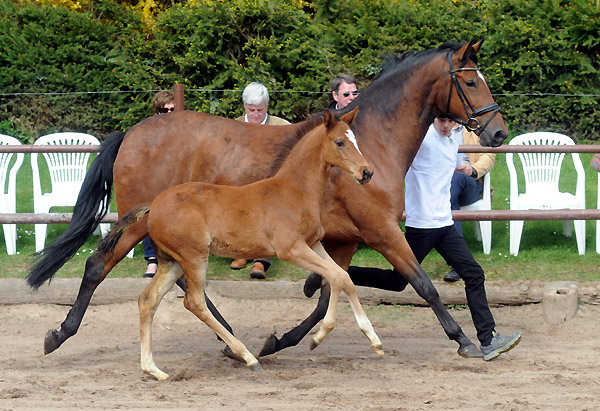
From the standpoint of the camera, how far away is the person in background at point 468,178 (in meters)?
7.53

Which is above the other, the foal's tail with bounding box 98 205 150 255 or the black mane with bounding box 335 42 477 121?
the black mane with bounding box 335 42 477 121

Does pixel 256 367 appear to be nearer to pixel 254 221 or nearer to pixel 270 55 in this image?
pixel 254 221

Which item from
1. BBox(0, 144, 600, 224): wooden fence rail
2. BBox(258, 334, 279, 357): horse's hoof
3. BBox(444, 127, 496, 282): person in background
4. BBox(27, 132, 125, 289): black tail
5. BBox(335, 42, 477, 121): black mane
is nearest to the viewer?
BBox(258, 334, 279, 357): horse's hoof

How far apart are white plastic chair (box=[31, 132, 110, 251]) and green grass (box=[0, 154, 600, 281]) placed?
36 cm

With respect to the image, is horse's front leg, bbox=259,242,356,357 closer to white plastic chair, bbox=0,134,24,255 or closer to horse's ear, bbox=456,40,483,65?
horse's ear, bbox=456,40,483,65

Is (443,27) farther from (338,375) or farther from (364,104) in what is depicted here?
(338,375)

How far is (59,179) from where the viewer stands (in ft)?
27.4

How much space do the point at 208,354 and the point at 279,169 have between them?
1.38 metres

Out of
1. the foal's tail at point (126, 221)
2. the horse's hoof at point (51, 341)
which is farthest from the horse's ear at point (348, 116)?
the horse's hoof at point (51, 341)

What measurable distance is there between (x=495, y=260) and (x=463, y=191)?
2.12ft

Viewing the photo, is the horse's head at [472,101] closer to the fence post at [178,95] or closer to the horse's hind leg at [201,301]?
the horse's hind leg at [201,301]

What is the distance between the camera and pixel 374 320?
6914 millimetres

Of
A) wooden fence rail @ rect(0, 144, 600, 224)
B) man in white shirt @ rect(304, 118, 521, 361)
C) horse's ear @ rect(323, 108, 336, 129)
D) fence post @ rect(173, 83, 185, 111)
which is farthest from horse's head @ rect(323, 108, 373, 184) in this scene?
fence post @ rect(173, 83, 185, 111)

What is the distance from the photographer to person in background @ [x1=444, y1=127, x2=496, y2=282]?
753 cm
